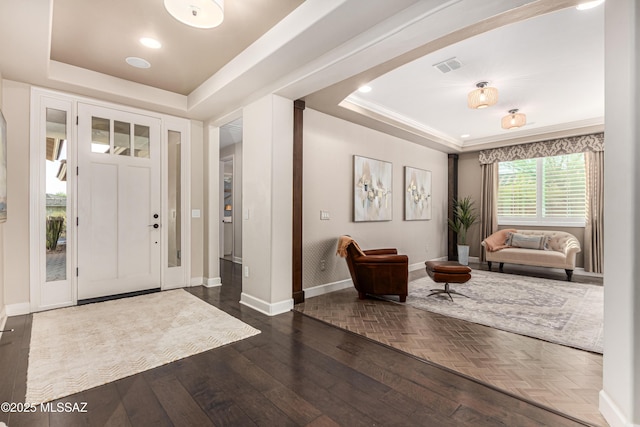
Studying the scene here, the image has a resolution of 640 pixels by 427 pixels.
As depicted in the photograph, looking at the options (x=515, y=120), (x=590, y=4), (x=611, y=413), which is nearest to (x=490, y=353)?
(x=611, y=413)

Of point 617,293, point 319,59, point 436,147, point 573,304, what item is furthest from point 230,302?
point 436,147

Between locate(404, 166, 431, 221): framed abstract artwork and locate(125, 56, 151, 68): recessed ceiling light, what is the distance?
4.63 m

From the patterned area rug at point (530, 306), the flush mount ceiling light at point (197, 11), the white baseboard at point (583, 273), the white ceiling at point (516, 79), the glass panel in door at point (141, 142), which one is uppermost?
the white ceiling at point (516, 79)

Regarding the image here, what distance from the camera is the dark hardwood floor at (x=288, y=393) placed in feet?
5.64

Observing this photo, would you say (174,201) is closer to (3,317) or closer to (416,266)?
(3,317)

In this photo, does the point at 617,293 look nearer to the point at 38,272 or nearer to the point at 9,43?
the point at 9,43

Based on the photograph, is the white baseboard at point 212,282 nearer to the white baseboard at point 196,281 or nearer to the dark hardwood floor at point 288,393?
the white baseboard at point 196,281

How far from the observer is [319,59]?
9.43 feet

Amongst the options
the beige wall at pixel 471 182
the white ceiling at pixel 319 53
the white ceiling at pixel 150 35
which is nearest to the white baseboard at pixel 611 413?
the white ceiling at pixel 319 53

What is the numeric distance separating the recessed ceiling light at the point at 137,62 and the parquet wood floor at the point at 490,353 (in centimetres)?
344

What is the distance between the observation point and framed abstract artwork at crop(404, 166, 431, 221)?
19.8 feet

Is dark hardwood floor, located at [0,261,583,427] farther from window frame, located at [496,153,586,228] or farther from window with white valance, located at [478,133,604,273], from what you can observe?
window frame, located at [496,153,586,228]

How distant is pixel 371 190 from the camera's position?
5188 millimetres

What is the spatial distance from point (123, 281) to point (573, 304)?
20.2ft
